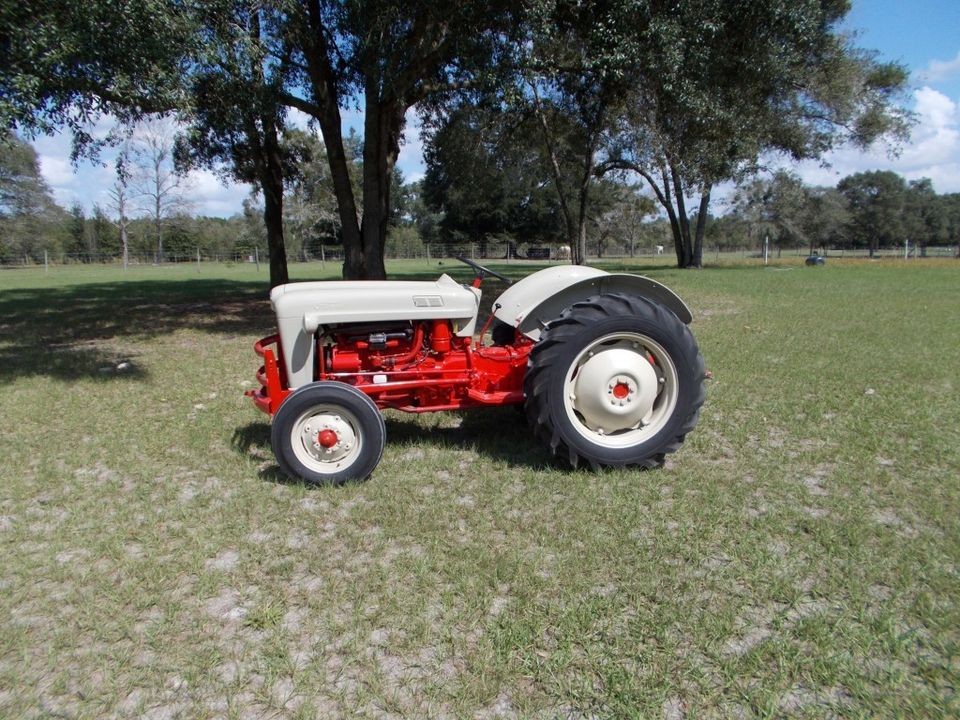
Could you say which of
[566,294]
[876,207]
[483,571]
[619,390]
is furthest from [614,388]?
[876,207]

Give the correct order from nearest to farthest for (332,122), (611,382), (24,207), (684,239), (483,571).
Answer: (483,571) < (611,382) < (332,122) < (684,239) < (24,207)

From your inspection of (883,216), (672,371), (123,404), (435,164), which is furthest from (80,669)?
(883,216)

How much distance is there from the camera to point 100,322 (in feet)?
40.0

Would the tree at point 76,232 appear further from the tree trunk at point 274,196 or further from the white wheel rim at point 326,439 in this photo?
the white wheel rim at point 326,439

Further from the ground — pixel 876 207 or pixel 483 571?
pixel 876 207

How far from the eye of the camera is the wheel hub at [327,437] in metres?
3.91

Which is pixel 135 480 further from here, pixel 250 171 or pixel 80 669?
pixel 250 171

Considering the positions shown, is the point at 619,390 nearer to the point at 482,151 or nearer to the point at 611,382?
the point at 611,382

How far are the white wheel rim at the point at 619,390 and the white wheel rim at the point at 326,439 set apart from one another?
1363 millimetres

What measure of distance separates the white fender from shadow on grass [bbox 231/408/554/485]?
0.83m

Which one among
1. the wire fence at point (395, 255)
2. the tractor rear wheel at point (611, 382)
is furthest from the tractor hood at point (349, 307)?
the wire fence at point (395, 255)

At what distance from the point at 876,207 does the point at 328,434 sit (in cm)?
7728

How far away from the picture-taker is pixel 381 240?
44.2ft

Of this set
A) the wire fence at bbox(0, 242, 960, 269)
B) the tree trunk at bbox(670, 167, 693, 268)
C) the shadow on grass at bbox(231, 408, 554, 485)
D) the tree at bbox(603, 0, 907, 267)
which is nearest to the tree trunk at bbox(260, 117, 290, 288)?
the tree at bbox(603, 0, 907, 267)
